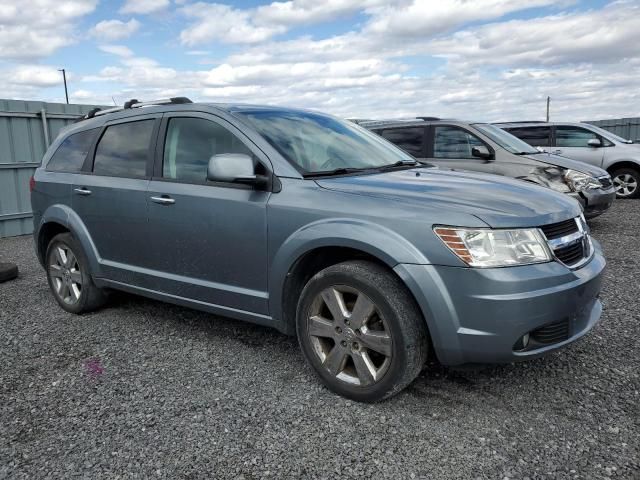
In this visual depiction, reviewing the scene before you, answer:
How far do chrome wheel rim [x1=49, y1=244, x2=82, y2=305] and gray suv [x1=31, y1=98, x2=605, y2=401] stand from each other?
0.24 meters

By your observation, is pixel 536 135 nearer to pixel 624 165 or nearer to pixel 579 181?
pixel 624 165

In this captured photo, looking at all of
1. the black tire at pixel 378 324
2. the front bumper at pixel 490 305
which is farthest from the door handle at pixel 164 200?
the front bumper at pixel 490 305

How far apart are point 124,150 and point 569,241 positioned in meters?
3.21

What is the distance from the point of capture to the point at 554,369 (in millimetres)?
3406

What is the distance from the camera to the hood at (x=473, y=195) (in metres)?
2.77

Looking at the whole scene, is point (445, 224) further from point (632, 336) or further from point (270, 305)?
point (632, 336)

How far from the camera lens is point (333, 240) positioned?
3.00 metres

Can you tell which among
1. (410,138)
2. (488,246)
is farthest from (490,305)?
(410,138)

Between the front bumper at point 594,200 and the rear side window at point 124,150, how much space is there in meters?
5.75

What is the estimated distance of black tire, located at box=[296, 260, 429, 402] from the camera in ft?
9.21

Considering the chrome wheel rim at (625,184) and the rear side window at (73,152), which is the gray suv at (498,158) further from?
the rear side window at (73,152)

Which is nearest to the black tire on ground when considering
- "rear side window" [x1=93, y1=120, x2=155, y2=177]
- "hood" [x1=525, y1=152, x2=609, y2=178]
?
"rear side window" [x1=93, y1=120, x2=155, y2=177]

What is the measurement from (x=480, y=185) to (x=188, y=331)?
2.45 meters

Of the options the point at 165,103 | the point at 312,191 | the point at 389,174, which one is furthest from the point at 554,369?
the point at 165,103
